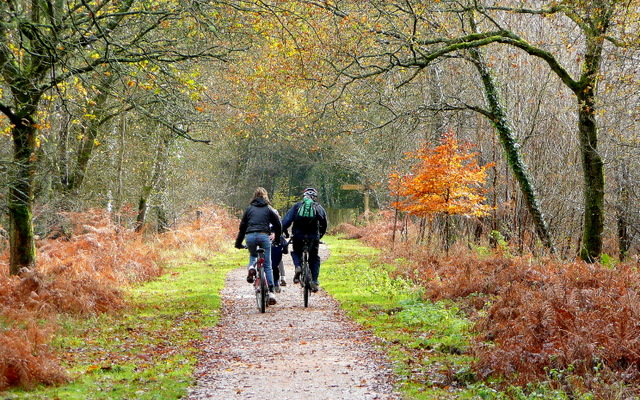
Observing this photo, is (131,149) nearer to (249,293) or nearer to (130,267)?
(130,267)

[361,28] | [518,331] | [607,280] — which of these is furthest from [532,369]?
[361,28]

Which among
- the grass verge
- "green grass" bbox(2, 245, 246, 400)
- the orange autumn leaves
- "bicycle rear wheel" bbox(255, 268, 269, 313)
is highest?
the orange autumn leaves

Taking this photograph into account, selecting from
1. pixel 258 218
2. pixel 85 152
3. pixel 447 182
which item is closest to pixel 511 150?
pixel 447 182

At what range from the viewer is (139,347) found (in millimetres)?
8328

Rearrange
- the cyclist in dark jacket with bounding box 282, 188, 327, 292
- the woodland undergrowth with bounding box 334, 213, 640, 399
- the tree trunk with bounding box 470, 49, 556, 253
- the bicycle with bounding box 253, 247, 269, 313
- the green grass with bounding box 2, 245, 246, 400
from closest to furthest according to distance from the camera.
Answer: the woodland undergrowth with bounding box 334, 213, 640, 399
the green grass with bounding box 2, 245, 246, 400
the bicycle with bounding box 253, 247, 269, 313
the cyclist in dark jacket with bounding box 282, 188, 327, 292
the tree trunk with bounding box 470, 49, 556, 253

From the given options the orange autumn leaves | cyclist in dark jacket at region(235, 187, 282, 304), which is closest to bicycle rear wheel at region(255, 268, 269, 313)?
cyclist in dark jacket at region(235, 187, 282, 304)

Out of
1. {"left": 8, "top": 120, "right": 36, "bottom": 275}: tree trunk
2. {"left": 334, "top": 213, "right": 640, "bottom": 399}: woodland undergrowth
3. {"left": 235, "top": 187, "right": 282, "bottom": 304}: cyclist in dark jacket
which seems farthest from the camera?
{"left": 235, "top": 187, "right": 282, "bottom": 304}: cyclist in dark jacket

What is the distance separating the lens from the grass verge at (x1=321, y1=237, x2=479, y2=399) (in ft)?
21.1

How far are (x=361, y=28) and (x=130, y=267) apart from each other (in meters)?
7.94

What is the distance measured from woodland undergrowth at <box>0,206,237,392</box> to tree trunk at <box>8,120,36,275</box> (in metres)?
0.30

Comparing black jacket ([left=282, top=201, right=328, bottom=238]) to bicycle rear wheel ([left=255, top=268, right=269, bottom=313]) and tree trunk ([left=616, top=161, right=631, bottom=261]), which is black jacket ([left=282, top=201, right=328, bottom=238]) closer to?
bicycle rear wheel ([left=255, top=268, right=269, bottom=313])

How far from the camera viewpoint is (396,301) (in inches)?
477

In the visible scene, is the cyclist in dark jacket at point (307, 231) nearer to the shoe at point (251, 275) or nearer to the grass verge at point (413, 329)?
the shoe at point (251, 275)

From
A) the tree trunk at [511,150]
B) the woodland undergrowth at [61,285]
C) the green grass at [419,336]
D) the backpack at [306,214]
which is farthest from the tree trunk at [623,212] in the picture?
the woodland undergrowth at [61,285]
